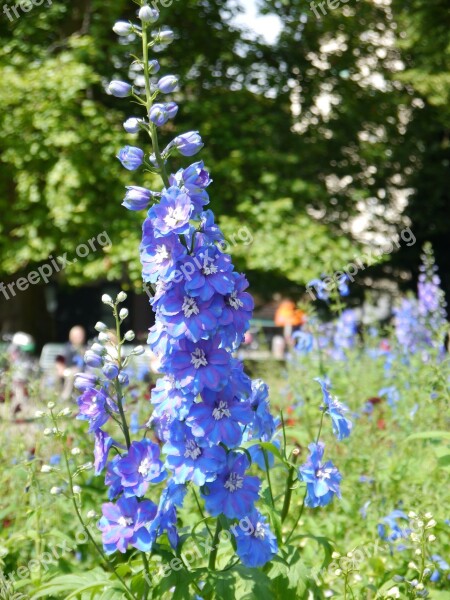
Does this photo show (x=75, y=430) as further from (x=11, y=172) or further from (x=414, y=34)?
(x=414, y=34)

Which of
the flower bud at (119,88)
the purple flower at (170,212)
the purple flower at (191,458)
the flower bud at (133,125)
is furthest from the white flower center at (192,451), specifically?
the flower bud at (119,88)

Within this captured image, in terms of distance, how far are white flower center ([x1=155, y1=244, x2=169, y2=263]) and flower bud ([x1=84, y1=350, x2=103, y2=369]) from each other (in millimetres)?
333

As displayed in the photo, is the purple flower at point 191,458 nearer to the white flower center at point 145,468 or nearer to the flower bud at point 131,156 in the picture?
the white flower center at point 145,468

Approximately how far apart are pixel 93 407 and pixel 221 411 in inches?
14.9

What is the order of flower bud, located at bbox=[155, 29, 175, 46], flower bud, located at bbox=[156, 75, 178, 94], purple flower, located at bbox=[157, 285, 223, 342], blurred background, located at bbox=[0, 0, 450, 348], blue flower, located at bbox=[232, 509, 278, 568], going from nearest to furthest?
purple flower, located at bbox=[157, 285, 223, 342] < blue flower, located at bbox=[232, 509, 278, 568] < flower bud, located at bbox=[156, 75, 178, 94] < flower bud, located at bbox=[155, 29, 175, 46] < blurred background, located at bbox=[0, 0, 450, 348]

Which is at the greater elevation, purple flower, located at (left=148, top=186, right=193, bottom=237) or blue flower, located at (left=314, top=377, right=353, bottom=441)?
purple flower, located at (left=148, top=186, right=193, bottom=237)

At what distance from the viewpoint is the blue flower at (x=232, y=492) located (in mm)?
2330

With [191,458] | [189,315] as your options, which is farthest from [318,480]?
[189,315]

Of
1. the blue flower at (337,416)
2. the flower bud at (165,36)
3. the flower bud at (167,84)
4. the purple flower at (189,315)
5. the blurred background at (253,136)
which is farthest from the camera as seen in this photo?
the blurred background at (253,136)

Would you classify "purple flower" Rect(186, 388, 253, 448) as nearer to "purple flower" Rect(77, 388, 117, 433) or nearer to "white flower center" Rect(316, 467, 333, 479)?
"purple flower" Rect(77, 388, 117, 433)

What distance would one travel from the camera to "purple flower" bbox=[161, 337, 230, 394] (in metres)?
2.28

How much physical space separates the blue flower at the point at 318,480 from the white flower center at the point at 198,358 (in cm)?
57

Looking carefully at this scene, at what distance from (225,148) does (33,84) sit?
3.83 metres

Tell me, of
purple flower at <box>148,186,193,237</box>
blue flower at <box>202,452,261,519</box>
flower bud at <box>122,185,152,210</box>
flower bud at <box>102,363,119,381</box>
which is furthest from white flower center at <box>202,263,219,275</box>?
blue flower at <box>202,452,261,519</box>
